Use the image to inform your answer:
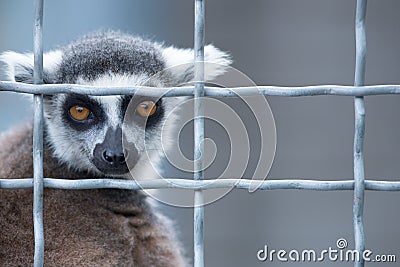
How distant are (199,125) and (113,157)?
59 centimetres

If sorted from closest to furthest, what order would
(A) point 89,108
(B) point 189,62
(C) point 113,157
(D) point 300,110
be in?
1. (C) point 113,157
2. (A) point 89,108
3. (B) point 189,62
4. (D) point 300,110

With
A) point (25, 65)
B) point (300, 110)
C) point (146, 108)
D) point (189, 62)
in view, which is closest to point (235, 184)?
point (146, 108)

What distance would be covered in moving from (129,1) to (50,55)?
1.84 m

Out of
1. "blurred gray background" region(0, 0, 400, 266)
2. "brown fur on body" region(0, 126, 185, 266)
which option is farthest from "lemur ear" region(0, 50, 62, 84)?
"blurred gray background" region(0, 0, 400, 266)

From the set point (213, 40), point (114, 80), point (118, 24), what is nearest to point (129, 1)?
point (118, 24)

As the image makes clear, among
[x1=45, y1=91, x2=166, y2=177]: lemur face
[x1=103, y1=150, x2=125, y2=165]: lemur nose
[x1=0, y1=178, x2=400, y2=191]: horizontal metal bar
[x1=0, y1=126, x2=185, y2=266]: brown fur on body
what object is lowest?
[x1=0, y1=126, x2=185, y2=266]: brown fur on body

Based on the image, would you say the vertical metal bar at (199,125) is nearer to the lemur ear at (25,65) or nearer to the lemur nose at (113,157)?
the lemur nose at (113,157)

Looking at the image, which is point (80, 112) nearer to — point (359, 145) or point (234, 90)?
point (234, 90)

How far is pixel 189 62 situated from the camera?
9.11ft

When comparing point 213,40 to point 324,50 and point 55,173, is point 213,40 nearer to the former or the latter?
point 324,50

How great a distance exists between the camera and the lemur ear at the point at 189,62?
95.7 inches

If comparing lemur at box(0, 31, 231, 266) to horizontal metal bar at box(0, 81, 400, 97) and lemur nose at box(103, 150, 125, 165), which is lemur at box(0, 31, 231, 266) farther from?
horizontal metal bar at box(0, 81, 400, 97)

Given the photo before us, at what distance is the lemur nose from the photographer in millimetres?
2309

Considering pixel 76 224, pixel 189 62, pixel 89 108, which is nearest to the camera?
pixel 76 224
